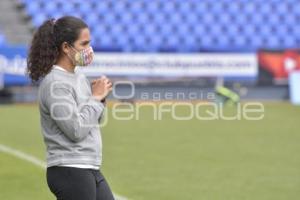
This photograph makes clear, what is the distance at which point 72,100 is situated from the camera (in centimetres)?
387

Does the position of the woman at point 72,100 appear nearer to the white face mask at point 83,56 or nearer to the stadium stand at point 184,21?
the white face mask at point 83,56

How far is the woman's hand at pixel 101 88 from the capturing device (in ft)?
13.1

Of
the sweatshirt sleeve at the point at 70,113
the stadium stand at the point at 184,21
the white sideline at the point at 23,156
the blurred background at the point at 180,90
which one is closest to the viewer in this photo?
the sweatshirt sleeve at the point at 70,113

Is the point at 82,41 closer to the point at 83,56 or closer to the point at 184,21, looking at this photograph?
the point at 83,56

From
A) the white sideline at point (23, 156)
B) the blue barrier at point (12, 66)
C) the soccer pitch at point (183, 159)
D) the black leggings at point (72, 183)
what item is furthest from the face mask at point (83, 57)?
the blue barrier at point (12, 66)

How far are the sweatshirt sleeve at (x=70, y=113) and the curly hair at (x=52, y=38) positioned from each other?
190 mm

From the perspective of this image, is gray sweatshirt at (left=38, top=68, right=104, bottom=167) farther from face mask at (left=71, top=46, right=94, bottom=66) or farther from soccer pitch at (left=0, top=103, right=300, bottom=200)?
soccer pitch at (left=0, top=103, right=300, bottom=200)

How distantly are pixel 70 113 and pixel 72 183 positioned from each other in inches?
15.5

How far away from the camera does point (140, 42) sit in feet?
84.5

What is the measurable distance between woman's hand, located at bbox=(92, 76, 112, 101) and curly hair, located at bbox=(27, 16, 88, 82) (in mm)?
255

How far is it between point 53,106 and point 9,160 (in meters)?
6.80

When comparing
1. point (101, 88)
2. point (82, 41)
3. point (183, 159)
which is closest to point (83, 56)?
point (82, 41)

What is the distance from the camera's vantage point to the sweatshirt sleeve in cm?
384

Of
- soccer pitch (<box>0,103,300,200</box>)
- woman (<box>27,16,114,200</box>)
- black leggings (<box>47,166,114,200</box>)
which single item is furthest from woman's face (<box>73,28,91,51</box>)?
soccer pitch (<box>0,103,300,200</box>)
